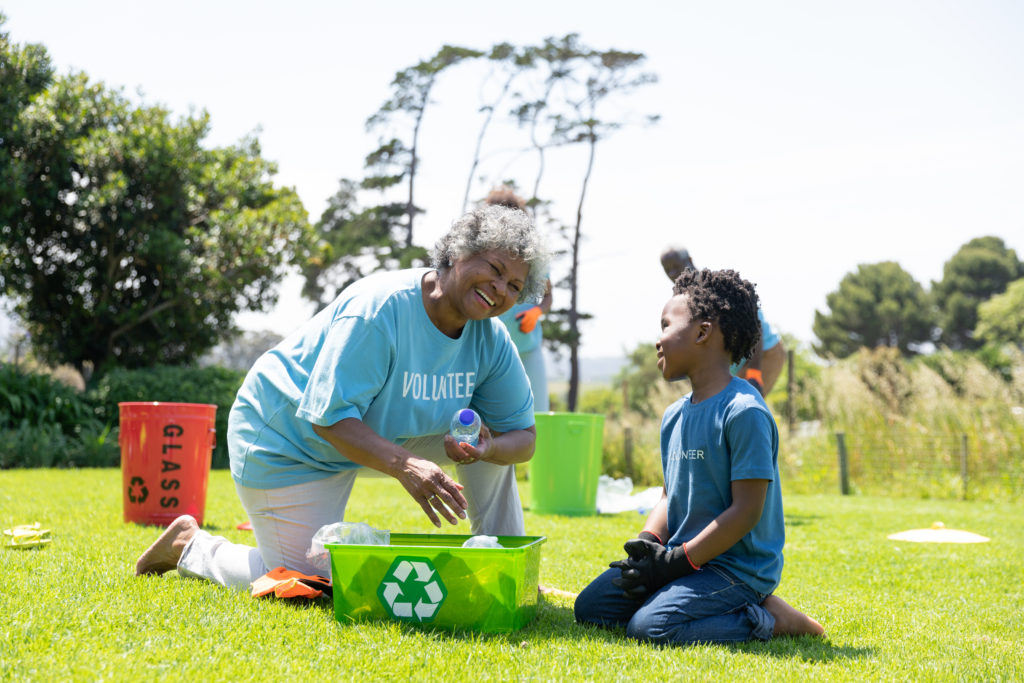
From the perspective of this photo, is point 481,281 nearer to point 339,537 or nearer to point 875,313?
point 339,537

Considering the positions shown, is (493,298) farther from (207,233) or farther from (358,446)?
(207,233)

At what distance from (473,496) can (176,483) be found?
8.46 ft

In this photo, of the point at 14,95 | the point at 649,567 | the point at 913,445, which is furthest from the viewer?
the point at 14,95

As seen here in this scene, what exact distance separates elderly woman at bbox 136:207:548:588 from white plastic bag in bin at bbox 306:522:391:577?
0.08 metres

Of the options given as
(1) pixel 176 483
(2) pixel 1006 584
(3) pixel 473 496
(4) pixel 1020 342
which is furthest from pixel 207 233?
(4) pixel 1020 342

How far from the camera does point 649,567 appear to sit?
290 centimetres

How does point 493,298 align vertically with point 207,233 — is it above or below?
below

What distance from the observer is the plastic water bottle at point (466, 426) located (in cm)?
312

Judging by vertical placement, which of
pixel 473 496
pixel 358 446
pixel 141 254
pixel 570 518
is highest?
pixel 141 254

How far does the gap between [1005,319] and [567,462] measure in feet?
136

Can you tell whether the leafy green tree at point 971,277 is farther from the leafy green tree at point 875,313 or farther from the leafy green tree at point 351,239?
the leafy green tree at point 351,239

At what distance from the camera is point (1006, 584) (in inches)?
167

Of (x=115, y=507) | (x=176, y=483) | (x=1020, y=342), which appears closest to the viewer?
(x=176, y=483)

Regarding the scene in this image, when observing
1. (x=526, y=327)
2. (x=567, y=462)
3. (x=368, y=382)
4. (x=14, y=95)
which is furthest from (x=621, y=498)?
(x=14, y=95)
